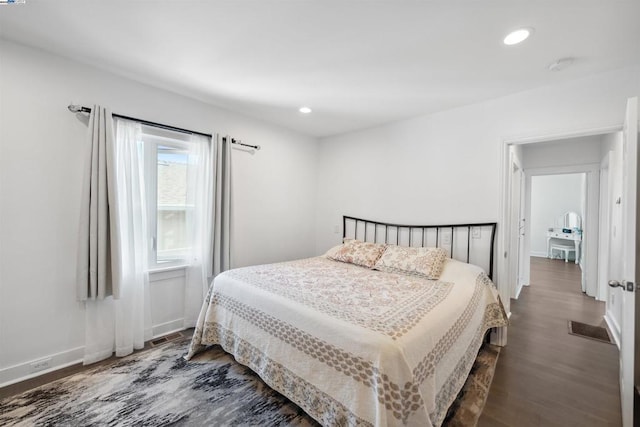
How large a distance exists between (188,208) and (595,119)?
3.83 meters

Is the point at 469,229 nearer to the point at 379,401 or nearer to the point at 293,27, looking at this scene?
the point at 379,401

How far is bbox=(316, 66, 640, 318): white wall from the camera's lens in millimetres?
2227

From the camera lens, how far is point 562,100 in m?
2.32

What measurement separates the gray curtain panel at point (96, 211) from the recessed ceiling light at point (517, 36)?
3.10 m

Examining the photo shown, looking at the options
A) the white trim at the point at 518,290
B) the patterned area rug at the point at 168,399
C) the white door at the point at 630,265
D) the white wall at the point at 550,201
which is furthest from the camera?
the white wall at the point at 550,201

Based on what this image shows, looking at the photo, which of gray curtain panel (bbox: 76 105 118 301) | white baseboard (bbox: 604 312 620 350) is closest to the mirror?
white baseboard (bbox: 604 312 620 350)

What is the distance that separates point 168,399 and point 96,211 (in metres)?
1.57

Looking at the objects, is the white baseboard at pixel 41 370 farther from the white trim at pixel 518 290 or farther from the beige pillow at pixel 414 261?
the white trim at pixel 518 290

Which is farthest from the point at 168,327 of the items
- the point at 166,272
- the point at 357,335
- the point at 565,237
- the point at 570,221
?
the point at 570,221

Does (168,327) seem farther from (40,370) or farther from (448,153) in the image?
(448,153)

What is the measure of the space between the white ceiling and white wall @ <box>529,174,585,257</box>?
6.26 metres

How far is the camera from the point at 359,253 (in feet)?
10.0

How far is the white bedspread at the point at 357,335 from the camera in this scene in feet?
4.25

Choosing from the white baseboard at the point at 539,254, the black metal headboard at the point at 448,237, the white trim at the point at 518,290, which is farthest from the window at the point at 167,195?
the white baseboard at the point at 539,254
